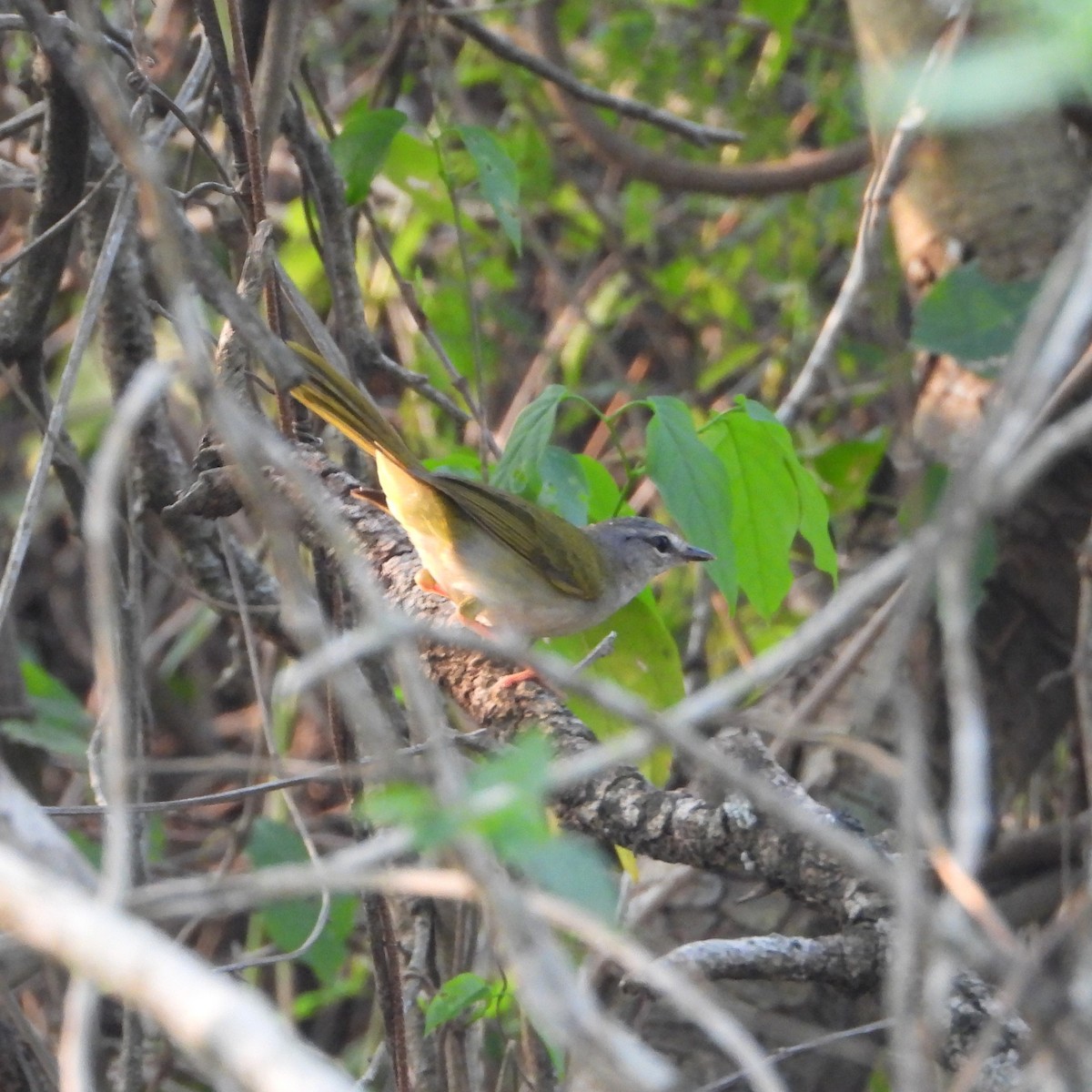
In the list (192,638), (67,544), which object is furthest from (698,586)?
(67,544)

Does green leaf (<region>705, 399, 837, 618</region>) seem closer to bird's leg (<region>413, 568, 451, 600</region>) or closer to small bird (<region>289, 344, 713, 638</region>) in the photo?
small bird (<region>289, 344, 713, 638</region>)

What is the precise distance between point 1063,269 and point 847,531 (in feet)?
11.0

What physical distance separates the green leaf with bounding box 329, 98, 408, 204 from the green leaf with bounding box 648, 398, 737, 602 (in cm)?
97

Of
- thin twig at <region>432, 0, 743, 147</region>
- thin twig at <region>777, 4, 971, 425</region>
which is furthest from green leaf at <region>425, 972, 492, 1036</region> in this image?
thin twig at <region>432, 0, 743, 147</region>

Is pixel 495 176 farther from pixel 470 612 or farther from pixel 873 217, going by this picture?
pixel 470 612

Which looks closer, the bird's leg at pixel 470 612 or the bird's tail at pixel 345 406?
the bird's leg at pixel 470 612

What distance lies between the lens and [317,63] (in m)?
5.90

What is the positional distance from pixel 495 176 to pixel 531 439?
0.67 meters

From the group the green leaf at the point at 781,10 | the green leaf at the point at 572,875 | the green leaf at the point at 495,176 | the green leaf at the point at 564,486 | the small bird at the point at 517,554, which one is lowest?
Answer: the small bird at the point at 517,554

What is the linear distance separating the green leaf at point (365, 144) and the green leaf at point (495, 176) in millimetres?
160

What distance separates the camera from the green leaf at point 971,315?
11.8 feet

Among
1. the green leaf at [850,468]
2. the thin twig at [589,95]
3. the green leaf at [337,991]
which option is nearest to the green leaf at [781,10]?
the thin twig at [589,95]

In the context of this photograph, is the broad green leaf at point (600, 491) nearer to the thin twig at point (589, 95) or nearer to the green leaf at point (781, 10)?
the thin twig at point (589, 95)

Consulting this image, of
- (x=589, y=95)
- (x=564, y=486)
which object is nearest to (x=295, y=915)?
(x=564, y=486)
